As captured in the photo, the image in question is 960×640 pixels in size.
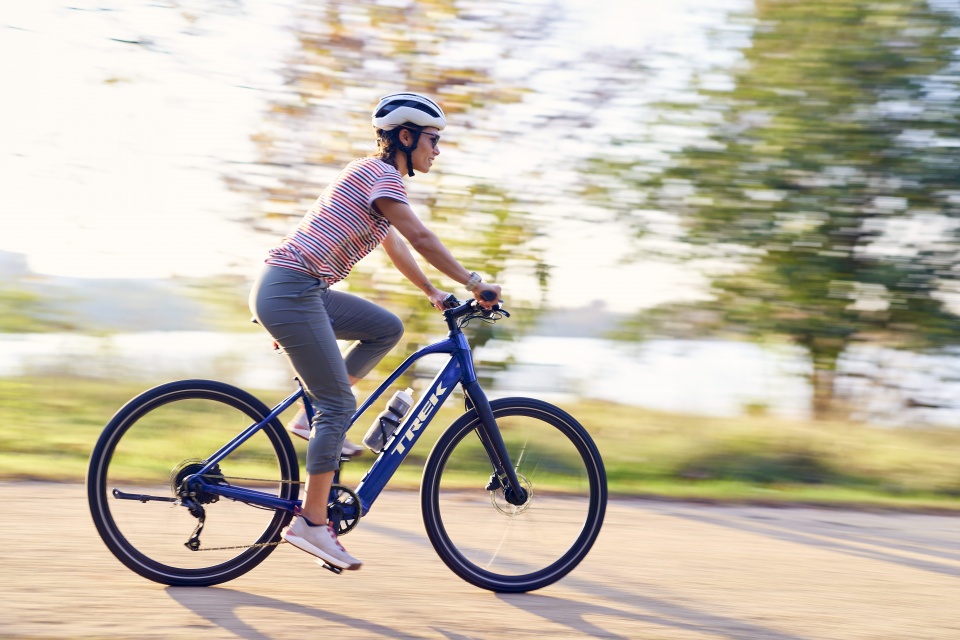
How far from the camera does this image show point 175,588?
4.11m

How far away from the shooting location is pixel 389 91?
7719mm

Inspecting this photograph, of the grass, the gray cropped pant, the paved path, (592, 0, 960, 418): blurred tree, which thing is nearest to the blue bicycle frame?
the gray cropped pant

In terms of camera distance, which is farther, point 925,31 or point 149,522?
point 925,31

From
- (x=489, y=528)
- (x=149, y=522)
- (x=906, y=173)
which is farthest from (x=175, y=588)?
(x=906, y=173)

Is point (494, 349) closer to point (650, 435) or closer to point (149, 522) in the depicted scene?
point (650, 435)

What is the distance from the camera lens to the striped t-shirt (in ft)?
12.9

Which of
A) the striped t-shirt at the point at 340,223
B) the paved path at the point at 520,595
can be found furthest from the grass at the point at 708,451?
the striped t-shirt at the point at 340,223

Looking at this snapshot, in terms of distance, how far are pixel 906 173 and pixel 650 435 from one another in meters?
3.03

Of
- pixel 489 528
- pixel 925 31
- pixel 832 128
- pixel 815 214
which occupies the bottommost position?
pixel 489 528

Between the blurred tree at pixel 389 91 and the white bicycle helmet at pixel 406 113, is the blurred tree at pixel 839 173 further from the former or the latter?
the white bicycle helmet at pixel 406 113

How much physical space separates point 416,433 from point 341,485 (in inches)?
16.3

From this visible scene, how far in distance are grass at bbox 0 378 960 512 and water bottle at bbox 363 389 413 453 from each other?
2243mm

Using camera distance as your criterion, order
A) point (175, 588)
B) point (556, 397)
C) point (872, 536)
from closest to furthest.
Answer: point (175, 588)
point (872, 536)
point (556, 397)

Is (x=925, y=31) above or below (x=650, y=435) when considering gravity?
above
